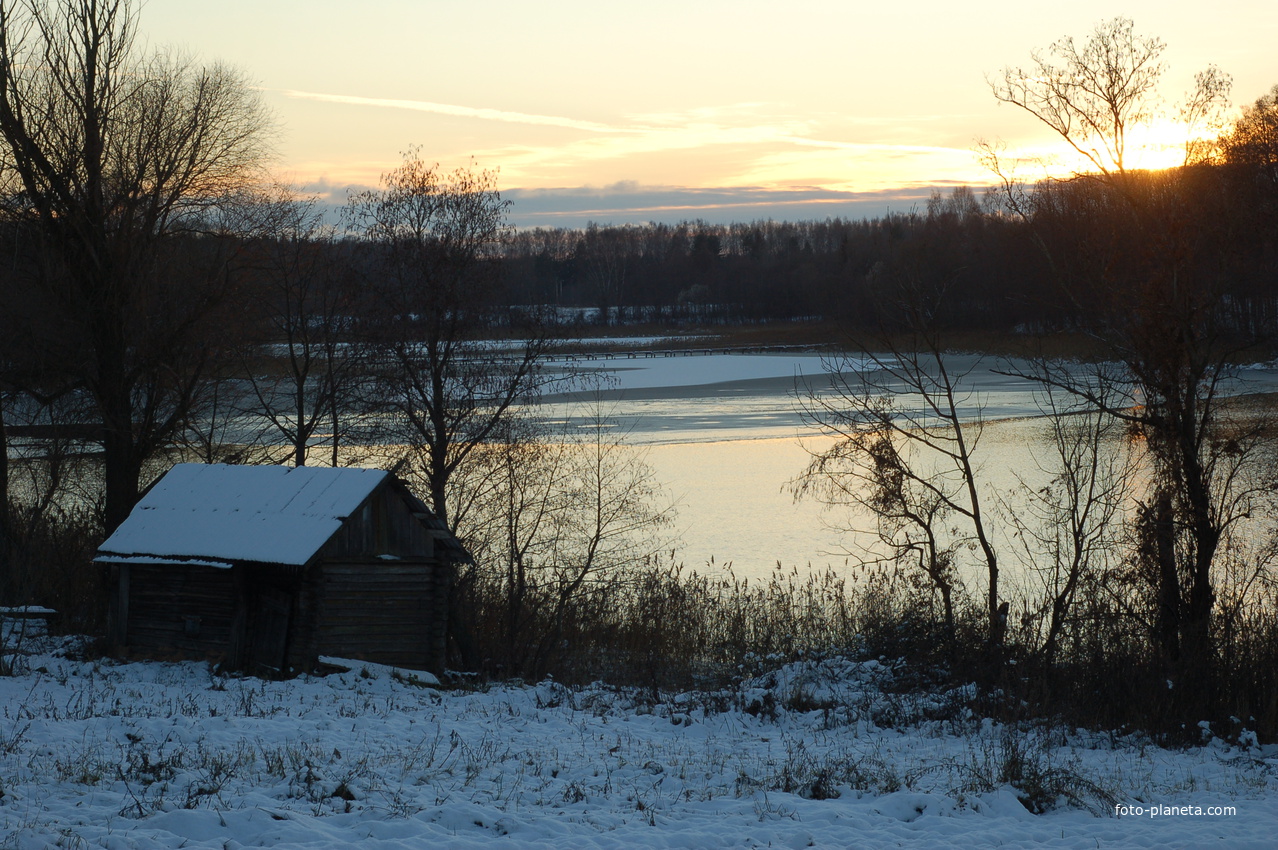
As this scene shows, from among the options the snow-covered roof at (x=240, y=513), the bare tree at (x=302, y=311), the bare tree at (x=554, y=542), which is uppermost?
the bare tree at (x=302, y=311)

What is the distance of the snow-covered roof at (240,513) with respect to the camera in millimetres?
15484

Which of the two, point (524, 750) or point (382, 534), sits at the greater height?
point (382, 534)

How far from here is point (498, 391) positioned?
2392 cm

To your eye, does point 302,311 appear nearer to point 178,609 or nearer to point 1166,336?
point 178,609

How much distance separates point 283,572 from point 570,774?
8.42m

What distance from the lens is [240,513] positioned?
16391 millimetres

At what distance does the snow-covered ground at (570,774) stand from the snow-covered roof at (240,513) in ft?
8.13

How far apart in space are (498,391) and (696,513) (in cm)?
686

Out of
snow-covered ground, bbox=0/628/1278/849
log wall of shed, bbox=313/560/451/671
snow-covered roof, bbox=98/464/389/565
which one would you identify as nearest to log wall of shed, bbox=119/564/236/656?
snow-covered roof, bbox=98/464/389/565

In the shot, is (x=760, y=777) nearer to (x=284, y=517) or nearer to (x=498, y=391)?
(x=284, y=517)

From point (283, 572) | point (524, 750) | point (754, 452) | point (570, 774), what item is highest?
point (754, 452)

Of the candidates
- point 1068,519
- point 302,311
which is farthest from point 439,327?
point 1068,519

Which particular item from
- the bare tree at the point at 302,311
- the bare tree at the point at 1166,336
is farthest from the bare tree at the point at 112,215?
the bare tree at the point at 1166,336

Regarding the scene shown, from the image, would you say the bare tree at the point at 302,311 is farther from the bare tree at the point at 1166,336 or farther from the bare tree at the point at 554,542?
the bare tree at the point at 1166,336
